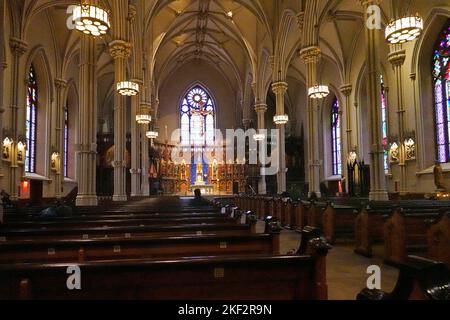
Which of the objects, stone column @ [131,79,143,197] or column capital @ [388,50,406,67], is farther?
stone column @ [131,79,143,197]

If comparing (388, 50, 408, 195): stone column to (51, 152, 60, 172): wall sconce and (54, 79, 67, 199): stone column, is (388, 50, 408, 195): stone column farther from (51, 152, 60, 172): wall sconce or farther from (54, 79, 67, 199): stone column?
(51, 152, 60, 172): wall sconce

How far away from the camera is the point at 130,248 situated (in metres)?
4.23

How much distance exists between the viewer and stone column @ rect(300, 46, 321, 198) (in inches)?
728

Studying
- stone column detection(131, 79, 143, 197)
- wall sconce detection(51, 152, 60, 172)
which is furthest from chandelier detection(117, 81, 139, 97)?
wall sconce detection(51, 152, 60, 172)

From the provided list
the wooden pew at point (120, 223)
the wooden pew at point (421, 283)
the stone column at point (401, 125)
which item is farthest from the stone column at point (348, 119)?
the wooden pew at point (421, 283)

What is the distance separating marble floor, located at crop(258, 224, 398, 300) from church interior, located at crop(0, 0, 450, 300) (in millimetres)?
53

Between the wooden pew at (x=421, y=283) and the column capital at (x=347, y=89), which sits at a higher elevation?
the column capital at (x=347, y=89)

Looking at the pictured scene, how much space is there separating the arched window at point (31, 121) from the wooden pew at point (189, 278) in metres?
22.7

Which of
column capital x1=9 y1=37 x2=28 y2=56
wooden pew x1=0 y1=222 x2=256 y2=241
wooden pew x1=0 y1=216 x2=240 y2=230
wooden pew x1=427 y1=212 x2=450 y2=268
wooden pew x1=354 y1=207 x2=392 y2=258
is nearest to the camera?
wooden pew x1=0 y1=222 x2=256 y2=241

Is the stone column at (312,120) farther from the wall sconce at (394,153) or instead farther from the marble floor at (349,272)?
the marble floor at (349,272)

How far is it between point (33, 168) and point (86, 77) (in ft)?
42.8

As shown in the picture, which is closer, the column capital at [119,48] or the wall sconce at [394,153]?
the column capital at [119,48]

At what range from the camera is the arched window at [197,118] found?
127 feet
